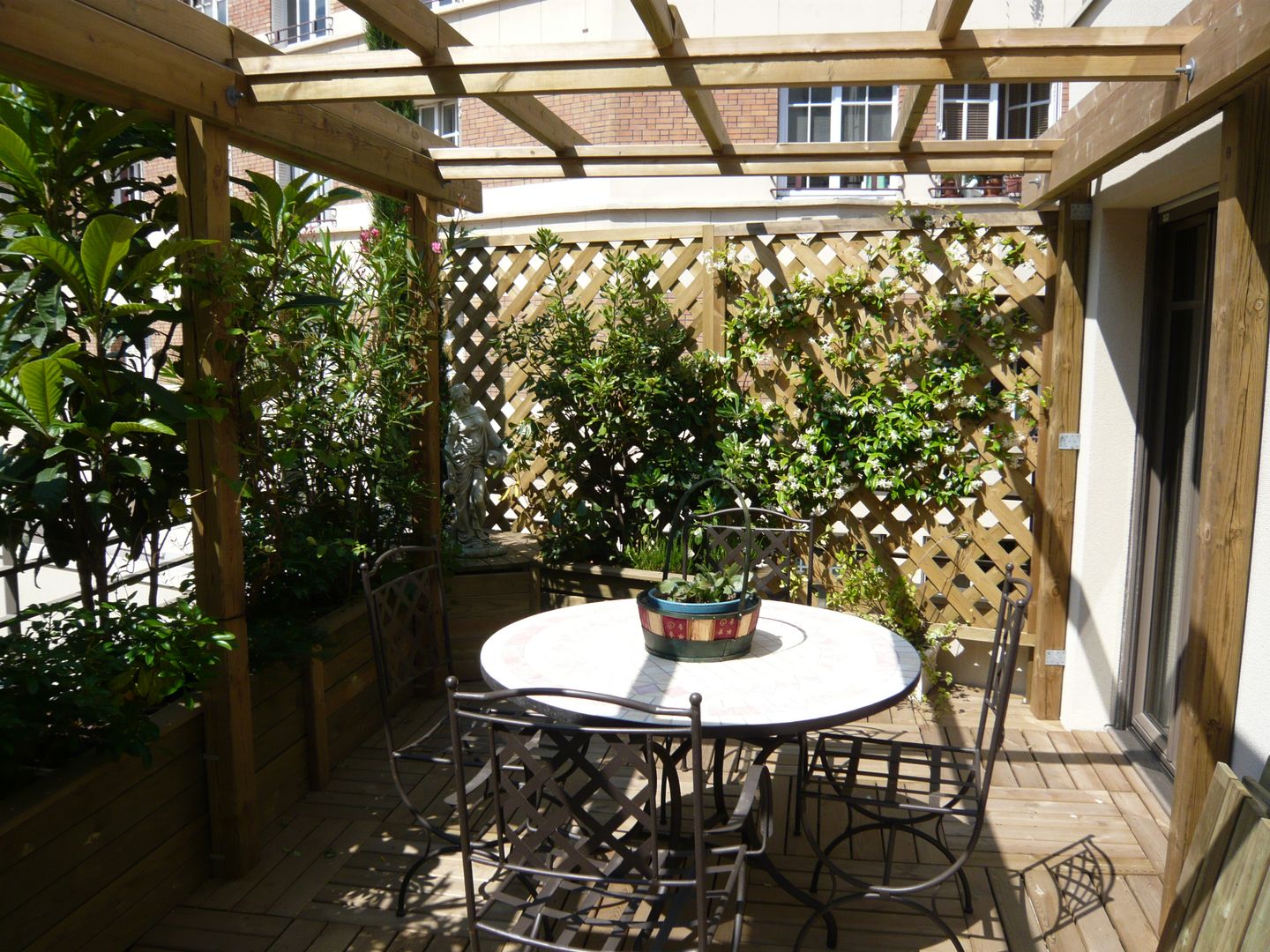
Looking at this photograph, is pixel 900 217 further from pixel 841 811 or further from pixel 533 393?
pixel 841 811

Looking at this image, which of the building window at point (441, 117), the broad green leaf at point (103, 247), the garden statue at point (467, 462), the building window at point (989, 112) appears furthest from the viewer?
the building window at point (441, 117)

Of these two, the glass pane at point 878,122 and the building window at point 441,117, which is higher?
the building window at point 441,117

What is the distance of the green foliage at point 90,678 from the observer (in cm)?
208

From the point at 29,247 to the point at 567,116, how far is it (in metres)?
8.02

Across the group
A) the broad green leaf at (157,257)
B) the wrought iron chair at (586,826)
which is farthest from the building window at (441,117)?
the wrought iron chair at (586,826)

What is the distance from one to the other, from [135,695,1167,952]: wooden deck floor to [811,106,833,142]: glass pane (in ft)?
24.6

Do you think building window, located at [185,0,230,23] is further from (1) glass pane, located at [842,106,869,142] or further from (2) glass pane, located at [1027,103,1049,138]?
(2) glass pane, located at [1027,103,1049,138]

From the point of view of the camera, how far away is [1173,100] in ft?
7.74

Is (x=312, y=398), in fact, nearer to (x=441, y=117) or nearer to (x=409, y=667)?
(x=409, y=667)

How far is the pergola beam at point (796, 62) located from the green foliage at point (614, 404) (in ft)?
6.27

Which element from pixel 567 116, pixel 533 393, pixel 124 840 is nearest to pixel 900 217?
pixel 533 393

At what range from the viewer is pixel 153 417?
96.7 inches

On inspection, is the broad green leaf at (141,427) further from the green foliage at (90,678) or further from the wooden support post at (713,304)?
the wooden support post at (713,304)

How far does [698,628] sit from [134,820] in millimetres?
1468
